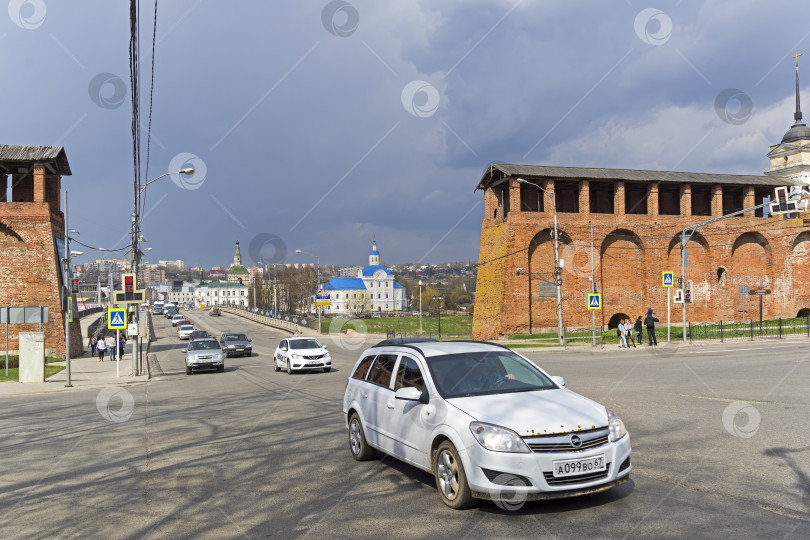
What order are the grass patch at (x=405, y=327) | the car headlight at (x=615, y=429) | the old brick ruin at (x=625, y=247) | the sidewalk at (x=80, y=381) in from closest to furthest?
the car headlight at (x=615, y=429) → the sidewalk at (x=80, y=381) → the old brick ruin at (x=625, y=247) → the grass patch at (x=405, y=327)

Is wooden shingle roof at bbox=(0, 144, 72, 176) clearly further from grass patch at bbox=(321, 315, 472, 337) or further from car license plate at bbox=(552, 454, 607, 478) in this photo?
car license plate at bbox=(552, 454, 607, 478)

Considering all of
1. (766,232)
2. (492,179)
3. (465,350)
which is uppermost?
(492,179)

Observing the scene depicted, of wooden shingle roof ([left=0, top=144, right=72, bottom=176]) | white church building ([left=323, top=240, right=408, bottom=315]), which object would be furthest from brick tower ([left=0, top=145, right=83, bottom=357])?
white church building ([left=323, top=240, right=408, bottom=315])

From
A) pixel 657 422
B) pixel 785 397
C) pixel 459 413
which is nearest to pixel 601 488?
pixel 459 413

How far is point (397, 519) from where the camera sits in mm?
5742

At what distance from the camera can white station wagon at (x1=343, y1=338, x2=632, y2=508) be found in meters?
5.51

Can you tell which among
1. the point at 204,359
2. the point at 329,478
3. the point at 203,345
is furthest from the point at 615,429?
the point at 203,345

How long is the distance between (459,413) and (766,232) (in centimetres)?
5240

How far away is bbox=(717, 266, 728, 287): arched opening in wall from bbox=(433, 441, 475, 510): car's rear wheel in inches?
1915

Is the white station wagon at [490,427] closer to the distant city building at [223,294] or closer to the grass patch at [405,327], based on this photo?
the grass patch at [405,327]

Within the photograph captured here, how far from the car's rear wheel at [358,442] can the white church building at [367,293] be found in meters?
143

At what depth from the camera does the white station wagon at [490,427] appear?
551cm

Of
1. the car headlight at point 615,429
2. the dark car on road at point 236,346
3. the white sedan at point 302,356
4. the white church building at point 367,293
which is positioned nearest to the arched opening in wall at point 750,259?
the dark car on road at point 236,346

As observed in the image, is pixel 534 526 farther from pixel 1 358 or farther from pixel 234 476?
pixel 1 358
